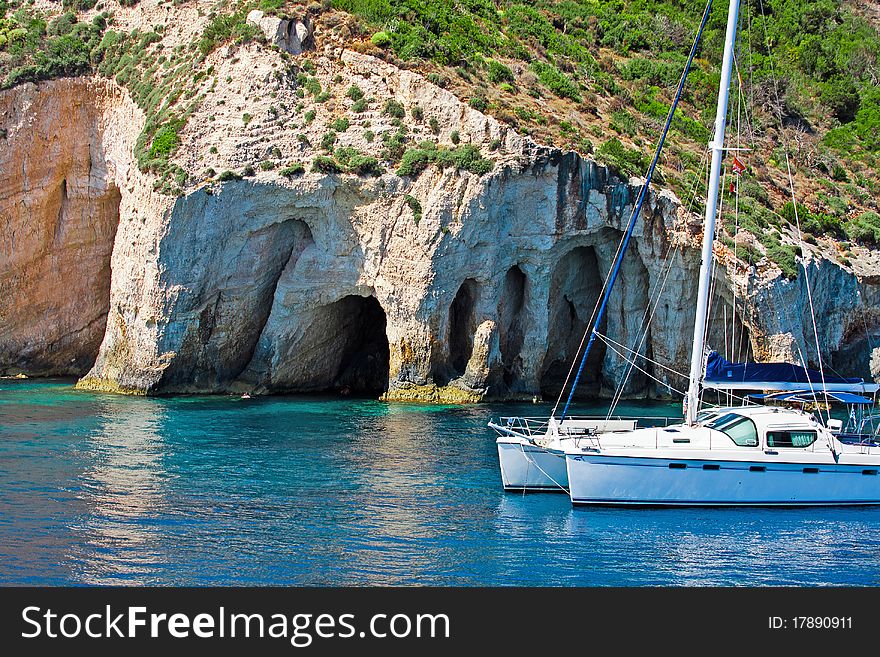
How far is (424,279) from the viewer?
3972 centimetres

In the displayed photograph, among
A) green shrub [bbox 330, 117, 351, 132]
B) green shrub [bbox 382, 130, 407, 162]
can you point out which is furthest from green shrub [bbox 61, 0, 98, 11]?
green shrub [bbox 382, 130, 407, 162]

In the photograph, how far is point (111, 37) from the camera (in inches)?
1839

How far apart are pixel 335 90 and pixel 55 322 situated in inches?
656

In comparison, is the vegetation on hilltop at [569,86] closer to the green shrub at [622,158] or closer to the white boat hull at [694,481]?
the green shrub at [622,158]

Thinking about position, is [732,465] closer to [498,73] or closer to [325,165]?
[325,165]

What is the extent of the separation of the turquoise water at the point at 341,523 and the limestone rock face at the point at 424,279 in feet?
28.7

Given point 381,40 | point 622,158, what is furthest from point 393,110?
point 622,158

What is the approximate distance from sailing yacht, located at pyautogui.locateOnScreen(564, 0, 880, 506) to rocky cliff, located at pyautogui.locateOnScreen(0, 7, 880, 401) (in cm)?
1508

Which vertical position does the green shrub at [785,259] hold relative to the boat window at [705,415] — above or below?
above

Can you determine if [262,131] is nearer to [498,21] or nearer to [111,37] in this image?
[111,37]

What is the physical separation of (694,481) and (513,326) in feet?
64.6

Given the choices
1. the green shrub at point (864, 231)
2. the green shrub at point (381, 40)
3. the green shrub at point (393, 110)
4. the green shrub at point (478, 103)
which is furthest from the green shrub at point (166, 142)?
the green shrub at point (864, 231)

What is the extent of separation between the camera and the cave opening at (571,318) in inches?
1711

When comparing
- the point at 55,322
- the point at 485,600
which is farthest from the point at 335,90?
the point at 485,600
